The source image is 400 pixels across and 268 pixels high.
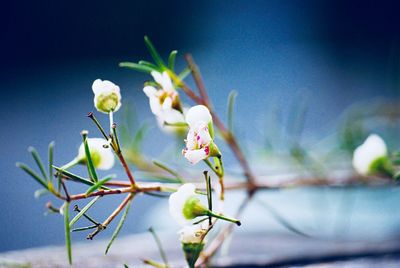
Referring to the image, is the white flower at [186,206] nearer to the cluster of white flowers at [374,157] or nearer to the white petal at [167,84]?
the white petal at [167,84]

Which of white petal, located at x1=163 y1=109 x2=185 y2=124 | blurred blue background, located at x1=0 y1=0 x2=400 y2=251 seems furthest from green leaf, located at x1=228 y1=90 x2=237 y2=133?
blurred blue background, located at x1=0 y1=0 x2=400 y2=251

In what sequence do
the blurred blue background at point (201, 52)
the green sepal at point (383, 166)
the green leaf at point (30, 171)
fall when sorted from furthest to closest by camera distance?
the blurred blue background at point (201, 52) < the green sepal at point (383, 166) < the green leaf at point (30, 171)

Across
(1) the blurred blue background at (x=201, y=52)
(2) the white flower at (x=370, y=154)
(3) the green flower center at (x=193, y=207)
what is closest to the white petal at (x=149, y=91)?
(3) the green flower center at (x=193, y=207)

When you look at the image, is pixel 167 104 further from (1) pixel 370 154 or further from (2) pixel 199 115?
(1) pixel 370 154

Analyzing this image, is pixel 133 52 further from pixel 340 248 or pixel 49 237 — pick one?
pixel 340 248

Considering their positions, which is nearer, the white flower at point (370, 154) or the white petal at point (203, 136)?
the white petal at point (203, 136)

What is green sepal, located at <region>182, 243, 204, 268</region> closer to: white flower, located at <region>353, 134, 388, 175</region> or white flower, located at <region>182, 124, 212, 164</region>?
white flower, located at <region>182, 124, 212, 164</region>
